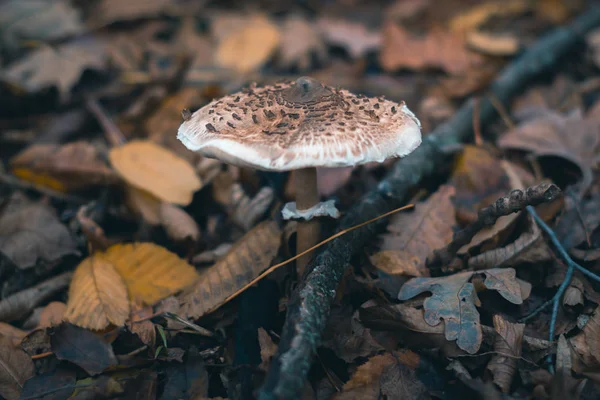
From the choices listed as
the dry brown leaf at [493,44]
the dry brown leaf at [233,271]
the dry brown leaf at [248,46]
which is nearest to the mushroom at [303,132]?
the dry brown leaf at [233,271]

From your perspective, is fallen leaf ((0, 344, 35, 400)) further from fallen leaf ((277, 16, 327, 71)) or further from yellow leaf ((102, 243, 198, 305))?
fallen leaf ((277, 16, 327, 71))

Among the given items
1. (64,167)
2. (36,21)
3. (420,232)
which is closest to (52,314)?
(64,167)

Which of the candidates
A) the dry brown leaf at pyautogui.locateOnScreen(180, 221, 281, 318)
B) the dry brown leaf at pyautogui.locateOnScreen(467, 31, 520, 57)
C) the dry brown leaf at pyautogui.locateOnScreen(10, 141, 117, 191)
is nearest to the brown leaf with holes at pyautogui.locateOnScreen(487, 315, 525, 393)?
the dry brown leaf at pyautogui.locateOnScreen(180, 221, 281, 318)

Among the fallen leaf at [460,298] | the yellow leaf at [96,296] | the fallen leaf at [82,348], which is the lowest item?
the fallen leaf at [82,348]

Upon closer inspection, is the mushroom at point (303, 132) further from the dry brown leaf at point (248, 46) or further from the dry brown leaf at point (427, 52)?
the dry brown leaf at point (427, 52)

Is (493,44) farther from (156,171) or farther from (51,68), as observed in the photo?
(51,68)

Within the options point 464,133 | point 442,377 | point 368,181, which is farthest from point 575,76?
point 442,377
